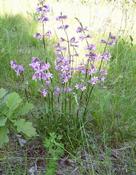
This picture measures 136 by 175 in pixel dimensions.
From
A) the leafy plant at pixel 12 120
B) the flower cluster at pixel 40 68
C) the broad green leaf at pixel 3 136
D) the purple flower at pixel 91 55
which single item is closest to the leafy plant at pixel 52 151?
the leafy plant at pixel 12 120

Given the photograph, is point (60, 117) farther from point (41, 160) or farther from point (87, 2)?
point (87, 2)

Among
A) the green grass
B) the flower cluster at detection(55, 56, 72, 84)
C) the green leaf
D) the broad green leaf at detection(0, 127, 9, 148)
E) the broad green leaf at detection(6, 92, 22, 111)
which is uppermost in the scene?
the flower cluster at detection(55, 56, 72, 84)

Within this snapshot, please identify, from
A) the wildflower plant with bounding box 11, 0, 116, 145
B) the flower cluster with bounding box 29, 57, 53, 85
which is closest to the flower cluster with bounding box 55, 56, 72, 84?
the wildflower plant with bounding box 11, 0, 116, 145

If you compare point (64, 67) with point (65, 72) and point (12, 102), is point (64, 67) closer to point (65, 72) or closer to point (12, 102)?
point (65, 72)

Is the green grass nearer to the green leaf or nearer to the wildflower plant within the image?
the wildflower plant

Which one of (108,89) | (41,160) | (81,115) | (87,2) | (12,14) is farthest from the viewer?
(87,2)

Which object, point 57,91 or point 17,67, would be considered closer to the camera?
point 17,67

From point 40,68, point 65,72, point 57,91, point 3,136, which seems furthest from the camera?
point 57,91

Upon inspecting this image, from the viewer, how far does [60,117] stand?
2.14 m

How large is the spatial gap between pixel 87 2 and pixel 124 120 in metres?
3.84

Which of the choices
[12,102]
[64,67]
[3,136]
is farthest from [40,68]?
[3,136]

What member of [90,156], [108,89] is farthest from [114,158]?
[108,89]

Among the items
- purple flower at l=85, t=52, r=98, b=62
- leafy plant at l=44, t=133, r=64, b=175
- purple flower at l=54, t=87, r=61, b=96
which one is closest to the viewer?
leafy plant at l=44, t=133, r=64, b=175

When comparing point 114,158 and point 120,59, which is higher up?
point 120,59
